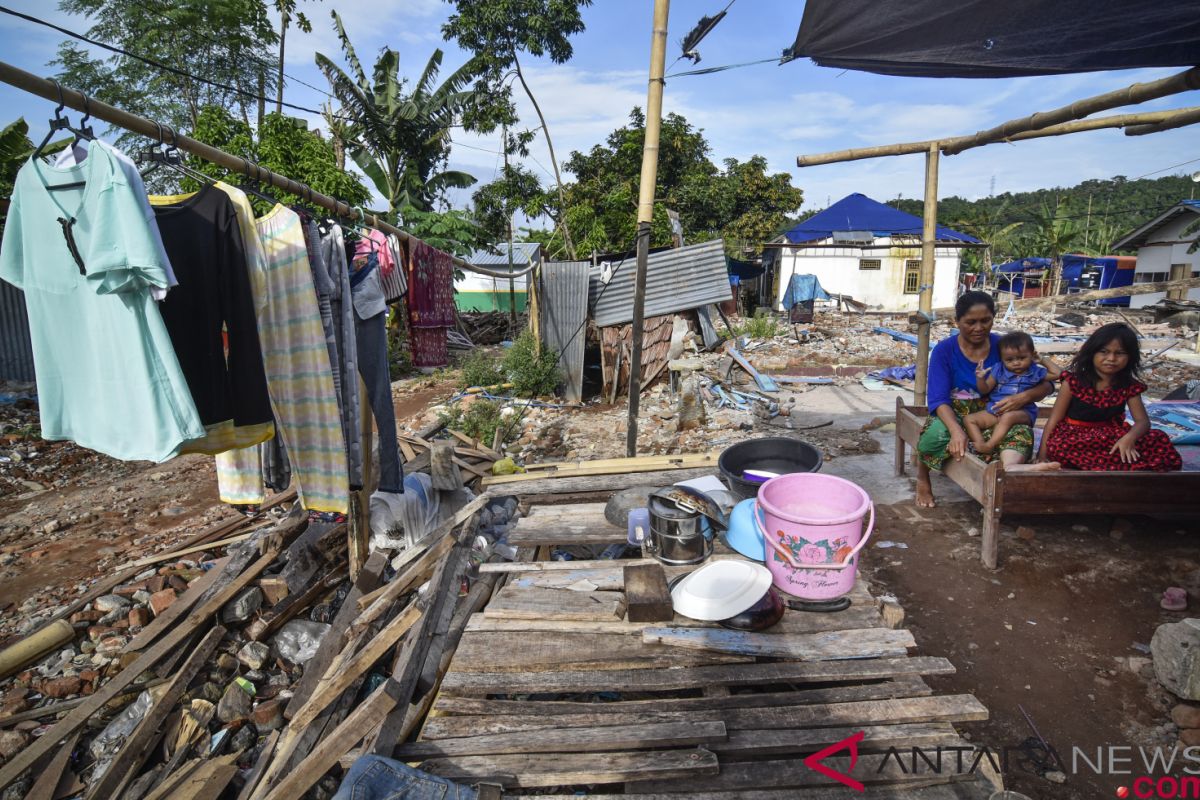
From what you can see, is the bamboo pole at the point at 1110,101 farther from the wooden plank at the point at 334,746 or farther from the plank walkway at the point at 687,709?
the wooden plank at the point at 334,746

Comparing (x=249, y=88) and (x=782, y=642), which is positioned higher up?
(x=249, y=88)

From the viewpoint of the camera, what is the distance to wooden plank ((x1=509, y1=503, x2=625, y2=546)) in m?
2.87

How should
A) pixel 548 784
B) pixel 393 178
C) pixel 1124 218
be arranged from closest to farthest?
pixel 548 784 → pixel 393 178 → pixel 1124 218

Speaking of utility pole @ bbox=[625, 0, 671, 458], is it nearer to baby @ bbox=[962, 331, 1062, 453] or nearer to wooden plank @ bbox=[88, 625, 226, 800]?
baby @ bbox=[962, 331, 1062, 453]

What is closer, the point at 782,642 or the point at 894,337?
the point at 782,642

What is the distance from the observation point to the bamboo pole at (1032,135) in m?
3.00

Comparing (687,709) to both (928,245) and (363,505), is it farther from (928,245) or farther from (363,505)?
(928,245)

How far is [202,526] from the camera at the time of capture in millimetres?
5402

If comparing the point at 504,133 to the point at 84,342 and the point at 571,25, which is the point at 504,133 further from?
the point at 84,342

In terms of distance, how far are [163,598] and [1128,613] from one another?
5743mm

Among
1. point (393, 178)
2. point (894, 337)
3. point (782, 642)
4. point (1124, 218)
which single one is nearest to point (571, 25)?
point (393, 178)

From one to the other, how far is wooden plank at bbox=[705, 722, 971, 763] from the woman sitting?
2760 mm

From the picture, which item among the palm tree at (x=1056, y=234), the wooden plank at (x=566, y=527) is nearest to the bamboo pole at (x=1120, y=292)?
the palm tree at (x=1056, y=234)

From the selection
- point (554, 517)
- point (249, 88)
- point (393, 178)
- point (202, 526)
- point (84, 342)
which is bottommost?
point (202, 526)
